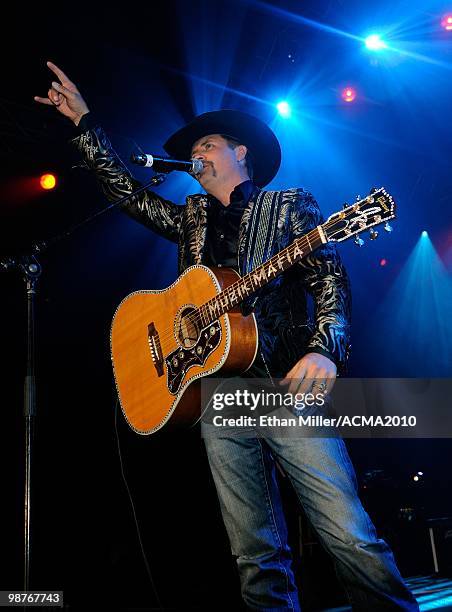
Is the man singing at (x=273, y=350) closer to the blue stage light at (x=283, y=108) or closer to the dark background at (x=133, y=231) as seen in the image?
the dark background at (x=133, y=231)

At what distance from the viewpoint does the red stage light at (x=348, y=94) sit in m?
7.19

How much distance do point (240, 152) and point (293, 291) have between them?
3.06 feet

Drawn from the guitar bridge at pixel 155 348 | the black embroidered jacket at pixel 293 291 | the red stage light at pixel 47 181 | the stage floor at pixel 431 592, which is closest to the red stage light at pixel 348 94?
the red stage light at pixel 47 181

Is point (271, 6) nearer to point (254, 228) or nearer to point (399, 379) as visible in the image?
point (254, 228)

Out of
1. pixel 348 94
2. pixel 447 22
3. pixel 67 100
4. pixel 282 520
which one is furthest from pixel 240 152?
pixel 348 94

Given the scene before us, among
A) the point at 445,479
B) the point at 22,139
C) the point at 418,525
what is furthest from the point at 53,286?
the point at 445,479

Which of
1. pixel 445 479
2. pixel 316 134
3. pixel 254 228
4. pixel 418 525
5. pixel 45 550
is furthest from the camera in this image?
pixel 445 479

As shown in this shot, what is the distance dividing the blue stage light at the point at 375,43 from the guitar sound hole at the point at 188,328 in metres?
5.16

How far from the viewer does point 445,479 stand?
828 centimetres

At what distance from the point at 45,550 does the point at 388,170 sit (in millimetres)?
6464

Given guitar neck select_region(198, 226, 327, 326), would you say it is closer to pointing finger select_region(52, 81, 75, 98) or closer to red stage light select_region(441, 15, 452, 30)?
pointing finger select_region(52, 81, 75, 98)

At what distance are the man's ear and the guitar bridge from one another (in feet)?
3.10

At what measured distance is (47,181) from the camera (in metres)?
6.06

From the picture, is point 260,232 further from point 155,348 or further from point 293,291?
point 155,348
